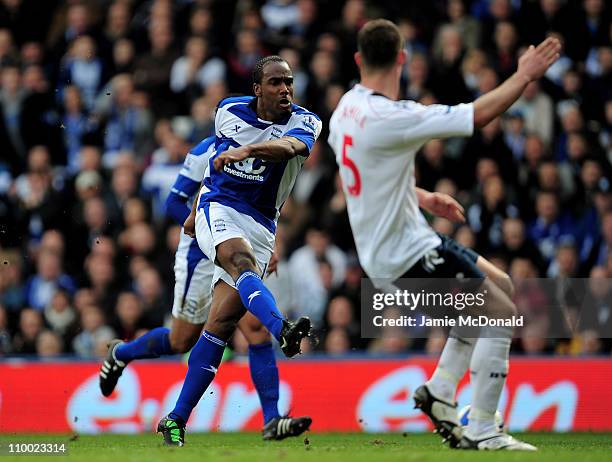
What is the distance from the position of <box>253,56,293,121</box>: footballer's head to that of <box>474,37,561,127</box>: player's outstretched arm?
211cm

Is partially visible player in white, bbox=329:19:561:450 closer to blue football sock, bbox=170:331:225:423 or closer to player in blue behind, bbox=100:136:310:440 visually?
blue football sock, bbox=170:331:225:423

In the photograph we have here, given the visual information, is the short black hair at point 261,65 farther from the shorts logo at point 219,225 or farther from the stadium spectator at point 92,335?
the stadium spectator at point 92,335

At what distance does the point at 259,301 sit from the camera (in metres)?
7.68

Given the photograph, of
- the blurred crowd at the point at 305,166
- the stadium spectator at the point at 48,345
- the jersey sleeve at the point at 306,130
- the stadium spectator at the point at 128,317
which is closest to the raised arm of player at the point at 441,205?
the jersey sleeve at the point at 306,130

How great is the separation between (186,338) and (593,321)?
4.14m

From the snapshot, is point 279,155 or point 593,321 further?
point 593,321

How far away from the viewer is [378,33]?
6.85 meters

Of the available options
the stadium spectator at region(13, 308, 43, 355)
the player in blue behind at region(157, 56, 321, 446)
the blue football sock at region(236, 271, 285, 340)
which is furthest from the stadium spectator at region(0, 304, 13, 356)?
the blue football sock at region(236, 271, 285, 340)

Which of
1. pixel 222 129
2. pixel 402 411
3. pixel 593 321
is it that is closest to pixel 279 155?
pixel 222 129

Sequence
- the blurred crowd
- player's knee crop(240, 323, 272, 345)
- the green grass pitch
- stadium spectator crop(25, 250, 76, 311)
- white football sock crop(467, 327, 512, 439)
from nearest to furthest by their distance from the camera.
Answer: the green grass pitch → white football sock crop(467, 327, 512, 439) → player's knee crop(240, 323, 272, 345) → the blurred crowd → stadium spectator crop(25, 250, 76, 311)

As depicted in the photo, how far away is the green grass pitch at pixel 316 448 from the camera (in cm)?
657

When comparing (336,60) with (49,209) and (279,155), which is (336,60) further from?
(279,155)

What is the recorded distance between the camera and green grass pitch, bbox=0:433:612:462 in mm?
6570

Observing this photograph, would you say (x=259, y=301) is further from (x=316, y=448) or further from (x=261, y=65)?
(x=261, y=65)
